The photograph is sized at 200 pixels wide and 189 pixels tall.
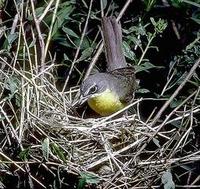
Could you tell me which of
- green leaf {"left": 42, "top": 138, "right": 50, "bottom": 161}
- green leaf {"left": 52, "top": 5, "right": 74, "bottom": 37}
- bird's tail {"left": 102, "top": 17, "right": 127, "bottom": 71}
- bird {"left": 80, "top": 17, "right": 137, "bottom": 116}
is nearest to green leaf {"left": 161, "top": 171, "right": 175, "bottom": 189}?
green leaf {"left": 42, "top": 138, "right": 50, "bottom": 161}

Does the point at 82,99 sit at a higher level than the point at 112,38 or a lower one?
lower

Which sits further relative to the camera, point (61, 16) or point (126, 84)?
point (126, 84)

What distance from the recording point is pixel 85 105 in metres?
4.60

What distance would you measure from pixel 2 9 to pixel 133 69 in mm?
1008

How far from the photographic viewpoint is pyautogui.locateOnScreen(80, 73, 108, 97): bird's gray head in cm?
443

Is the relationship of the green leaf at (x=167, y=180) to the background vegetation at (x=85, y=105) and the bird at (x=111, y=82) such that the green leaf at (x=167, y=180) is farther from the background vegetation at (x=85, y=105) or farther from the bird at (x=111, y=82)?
the bird at (x=111, y=82)

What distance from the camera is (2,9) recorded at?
15.1ft

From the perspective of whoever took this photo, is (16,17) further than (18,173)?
Yes

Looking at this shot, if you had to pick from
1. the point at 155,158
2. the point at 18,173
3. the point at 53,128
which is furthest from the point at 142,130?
the point at 18,173

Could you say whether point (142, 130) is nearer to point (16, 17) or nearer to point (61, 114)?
point (61, 114)

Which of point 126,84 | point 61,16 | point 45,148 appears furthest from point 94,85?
point 45,148

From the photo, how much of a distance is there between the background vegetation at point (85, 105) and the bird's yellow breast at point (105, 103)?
8 centimetres

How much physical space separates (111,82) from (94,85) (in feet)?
0.80

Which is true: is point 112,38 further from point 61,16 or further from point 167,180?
point 167,180
